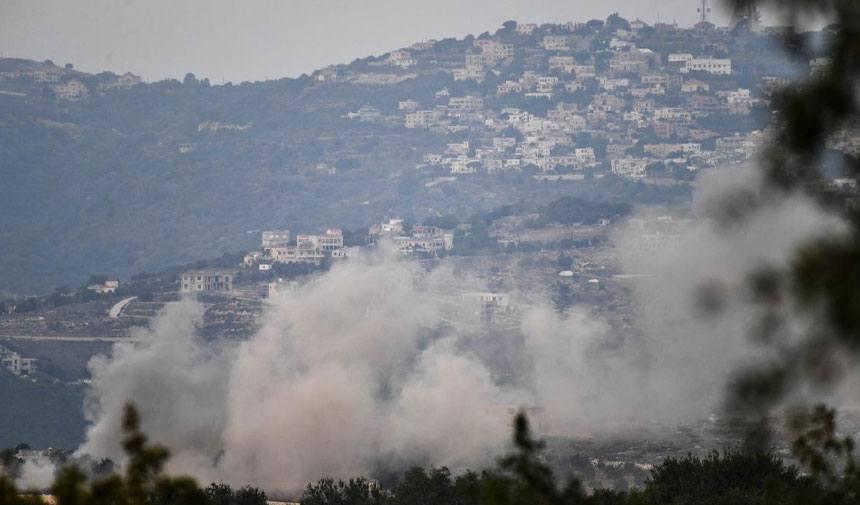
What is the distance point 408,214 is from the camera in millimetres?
146125

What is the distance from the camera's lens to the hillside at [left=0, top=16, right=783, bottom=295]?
147125mm

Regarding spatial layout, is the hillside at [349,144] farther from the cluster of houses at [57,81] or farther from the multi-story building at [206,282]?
the multi-story building at [206,282]

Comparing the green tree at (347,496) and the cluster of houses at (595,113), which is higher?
the cluster of houses at (595,113)

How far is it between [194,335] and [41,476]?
3472cm

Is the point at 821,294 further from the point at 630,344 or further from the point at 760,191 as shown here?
the point at 630,344

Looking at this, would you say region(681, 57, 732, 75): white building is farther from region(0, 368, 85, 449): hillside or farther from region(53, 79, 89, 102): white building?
region(0, 368, 85, 449): hillside

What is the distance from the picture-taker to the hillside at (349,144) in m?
147

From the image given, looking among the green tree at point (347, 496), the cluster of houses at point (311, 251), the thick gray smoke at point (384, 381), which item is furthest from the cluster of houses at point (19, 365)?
the green tree at point (347, 496)

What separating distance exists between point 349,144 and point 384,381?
110 metres

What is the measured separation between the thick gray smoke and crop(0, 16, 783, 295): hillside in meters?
53.6

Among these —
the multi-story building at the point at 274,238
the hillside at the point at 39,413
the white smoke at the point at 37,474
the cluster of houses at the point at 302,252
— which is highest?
the multi-story building at the point at 274,238

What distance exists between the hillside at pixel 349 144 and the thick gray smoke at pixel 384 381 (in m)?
53.6

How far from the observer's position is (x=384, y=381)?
59.4m

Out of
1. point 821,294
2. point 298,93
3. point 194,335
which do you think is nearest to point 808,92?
point 821,294
